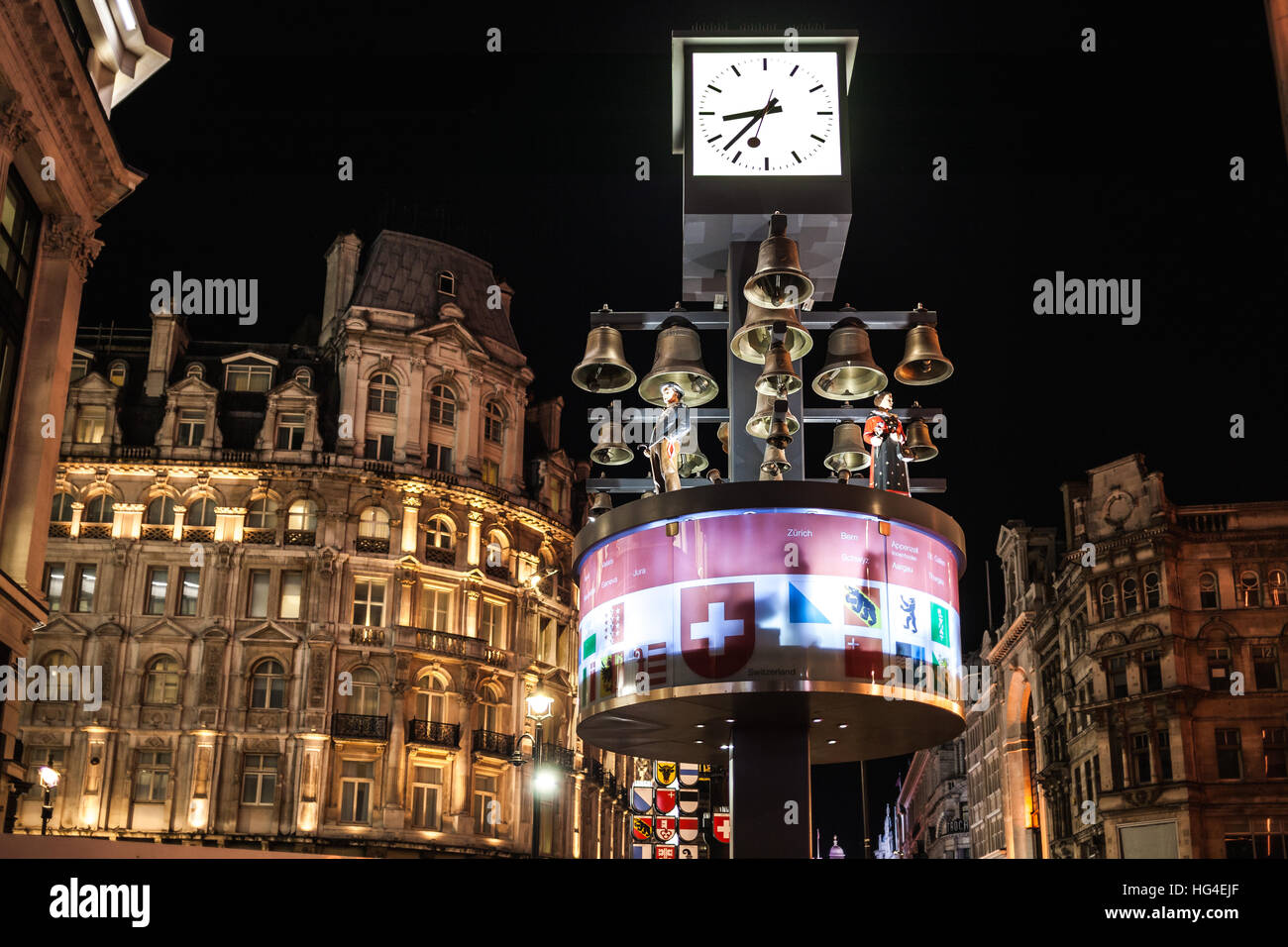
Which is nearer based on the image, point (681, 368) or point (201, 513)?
point (681, 368)

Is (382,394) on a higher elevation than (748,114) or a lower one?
higher

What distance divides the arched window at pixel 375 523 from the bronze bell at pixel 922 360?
148 feet

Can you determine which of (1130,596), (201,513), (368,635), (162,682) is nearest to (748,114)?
(368,635)

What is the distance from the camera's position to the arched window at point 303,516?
57406mm

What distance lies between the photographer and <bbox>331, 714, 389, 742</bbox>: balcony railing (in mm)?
54156

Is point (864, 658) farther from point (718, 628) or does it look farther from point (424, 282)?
point (424, 282)

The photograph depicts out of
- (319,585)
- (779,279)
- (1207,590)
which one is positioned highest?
(1207,590)

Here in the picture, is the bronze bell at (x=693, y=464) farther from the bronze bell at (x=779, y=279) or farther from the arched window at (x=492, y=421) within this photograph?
the arched window at (x=492, y=421)

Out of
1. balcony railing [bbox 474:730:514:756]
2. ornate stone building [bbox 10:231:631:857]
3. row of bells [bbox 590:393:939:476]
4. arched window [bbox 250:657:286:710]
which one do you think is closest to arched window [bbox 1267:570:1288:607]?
ornate stone building [bbox 10:231:631:857]

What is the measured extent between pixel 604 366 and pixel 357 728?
41872 mm

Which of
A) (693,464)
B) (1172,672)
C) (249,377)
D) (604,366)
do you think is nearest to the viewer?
(604,366)

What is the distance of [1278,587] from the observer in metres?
58.9

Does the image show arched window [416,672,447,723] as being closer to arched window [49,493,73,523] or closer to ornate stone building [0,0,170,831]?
arched window [49,493,73,523]
